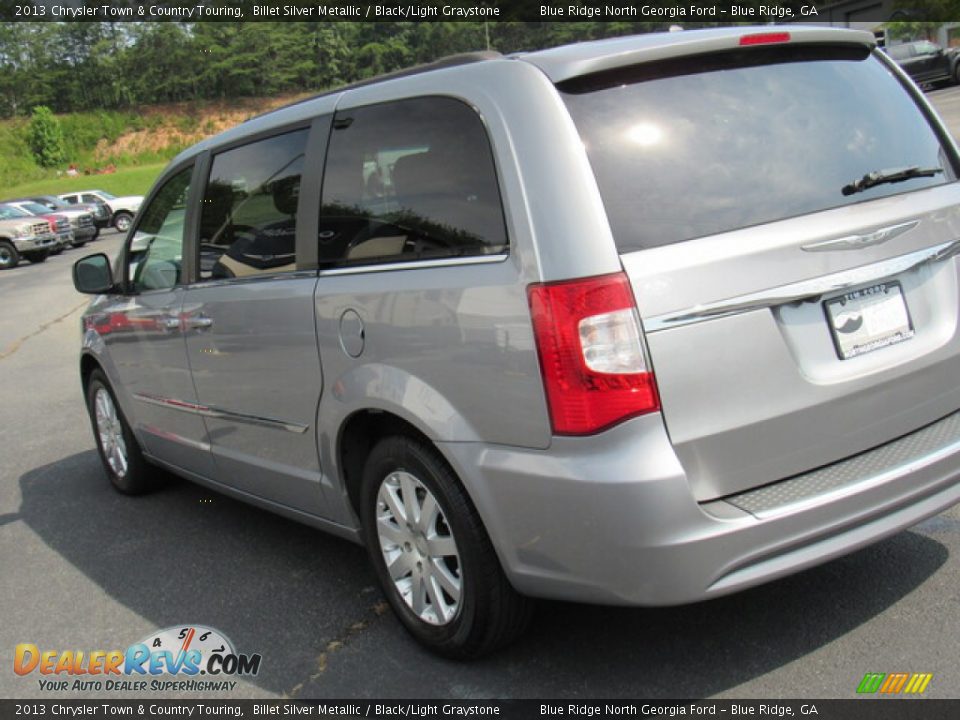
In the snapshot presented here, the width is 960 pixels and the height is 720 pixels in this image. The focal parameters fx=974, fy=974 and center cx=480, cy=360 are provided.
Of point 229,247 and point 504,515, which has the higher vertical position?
point 229,247

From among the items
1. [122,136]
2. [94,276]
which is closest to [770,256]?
[94,276]

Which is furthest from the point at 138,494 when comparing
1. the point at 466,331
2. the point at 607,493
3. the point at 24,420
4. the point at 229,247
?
the point at 607,493

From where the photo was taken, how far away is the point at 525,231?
105 inches

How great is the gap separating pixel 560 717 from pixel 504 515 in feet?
2.08

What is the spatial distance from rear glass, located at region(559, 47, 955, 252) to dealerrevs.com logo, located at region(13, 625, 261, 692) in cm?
206

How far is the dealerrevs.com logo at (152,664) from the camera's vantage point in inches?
133

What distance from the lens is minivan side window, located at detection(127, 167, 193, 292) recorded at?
180 inches

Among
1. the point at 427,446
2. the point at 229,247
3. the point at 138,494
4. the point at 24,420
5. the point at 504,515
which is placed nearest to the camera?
the point at 504,515

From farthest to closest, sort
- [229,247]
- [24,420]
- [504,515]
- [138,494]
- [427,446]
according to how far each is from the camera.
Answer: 1. [24,420]
2. [138,494]
3. [229,247]
4. [427,446]
5. [504,515]

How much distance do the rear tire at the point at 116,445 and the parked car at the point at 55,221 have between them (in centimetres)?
2499

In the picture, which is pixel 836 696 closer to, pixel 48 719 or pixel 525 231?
pixel 525 231

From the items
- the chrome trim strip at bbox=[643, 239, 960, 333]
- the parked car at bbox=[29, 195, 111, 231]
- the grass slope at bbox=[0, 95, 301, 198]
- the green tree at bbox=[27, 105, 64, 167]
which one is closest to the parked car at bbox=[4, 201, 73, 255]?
the parked car at bbox=[29, 195, 111, 231]

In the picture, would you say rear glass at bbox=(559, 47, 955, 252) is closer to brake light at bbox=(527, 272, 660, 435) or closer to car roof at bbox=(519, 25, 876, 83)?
car roof at bbox=(519, 25, 876, 83)

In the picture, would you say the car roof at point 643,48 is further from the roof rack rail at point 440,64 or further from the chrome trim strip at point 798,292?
the chrome trim strip at point 798,292
